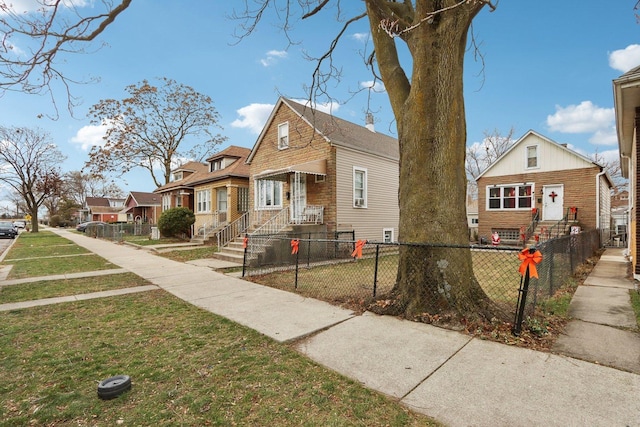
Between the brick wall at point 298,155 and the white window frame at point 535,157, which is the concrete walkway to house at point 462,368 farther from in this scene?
the white window frame at point 535,157

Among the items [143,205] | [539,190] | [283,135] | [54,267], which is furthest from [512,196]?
[143,205]

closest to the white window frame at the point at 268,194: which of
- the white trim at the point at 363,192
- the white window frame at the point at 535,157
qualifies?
the white trim at the point at 363,192

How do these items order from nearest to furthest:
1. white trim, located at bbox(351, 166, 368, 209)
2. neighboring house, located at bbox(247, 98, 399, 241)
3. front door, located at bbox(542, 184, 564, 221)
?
neighboring house, located at bbox(247, 98, 399, 241) → white trim, located at bbox(351, 166, 368, 209) → front door, located at bbox(542, 184, 564, 221)

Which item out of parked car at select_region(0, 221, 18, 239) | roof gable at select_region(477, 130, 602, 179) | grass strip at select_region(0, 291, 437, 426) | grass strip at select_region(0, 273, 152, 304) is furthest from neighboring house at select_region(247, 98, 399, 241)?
parked car at select_region(0, 221, 18, 239)

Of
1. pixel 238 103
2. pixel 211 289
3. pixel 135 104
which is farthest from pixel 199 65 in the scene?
pixel 135 104

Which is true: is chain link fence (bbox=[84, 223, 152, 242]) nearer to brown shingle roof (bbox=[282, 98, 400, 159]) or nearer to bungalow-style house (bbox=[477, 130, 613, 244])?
brown shingle roof (bbox=[282, 98, 400, 159])

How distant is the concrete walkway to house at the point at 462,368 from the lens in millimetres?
2479

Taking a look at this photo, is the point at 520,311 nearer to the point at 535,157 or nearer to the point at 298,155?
the point at 298,155

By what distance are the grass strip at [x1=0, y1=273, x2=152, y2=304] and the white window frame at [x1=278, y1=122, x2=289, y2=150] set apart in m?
8.77

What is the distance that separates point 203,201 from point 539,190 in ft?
65.7

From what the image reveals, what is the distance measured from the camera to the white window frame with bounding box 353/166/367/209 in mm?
Result: 13938

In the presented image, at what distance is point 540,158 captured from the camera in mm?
17266

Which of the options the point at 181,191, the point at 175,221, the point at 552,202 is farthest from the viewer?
the point at 181,191

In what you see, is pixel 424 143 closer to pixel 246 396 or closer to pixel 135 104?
pixel 246 396
